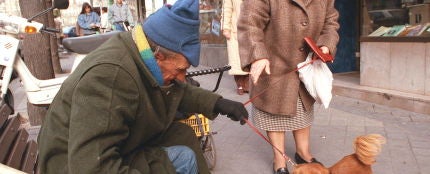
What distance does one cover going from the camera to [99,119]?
1.57 metres

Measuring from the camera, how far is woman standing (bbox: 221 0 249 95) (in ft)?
19.5

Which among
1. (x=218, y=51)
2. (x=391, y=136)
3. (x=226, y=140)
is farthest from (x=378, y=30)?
(x=218, y=51)

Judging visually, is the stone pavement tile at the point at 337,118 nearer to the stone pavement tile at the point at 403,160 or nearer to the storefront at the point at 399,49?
the storefront at the point at 399,49

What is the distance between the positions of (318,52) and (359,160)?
88 cm

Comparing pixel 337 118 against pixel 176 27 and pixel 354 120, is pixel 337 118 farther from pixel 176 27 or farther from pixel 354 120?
pixel 176 27

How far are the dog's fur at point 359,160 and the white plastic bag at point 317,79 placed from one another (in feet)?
2.41

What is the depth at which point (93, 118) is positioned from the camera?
1564mm

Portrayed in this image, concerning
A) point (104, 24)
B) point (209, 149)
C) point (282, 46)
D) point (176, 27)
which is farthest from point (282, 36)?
point (104, 24)

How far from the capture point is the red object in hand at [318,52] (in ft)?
9.18

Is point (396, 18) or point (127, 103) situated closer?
point (127, 103)

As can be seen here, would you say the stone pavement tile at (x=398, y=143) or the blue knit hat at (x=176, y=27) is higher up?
the blue knit hat at (x=176, y=27)

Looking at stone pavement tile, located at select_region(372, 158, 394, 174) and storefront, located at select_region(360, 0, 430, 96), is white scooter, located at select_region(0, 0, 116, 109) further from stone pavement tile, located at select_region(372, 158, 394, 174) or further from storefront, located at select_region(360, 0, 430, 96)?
storefront, located at select_region(360, 0, 430, 96)

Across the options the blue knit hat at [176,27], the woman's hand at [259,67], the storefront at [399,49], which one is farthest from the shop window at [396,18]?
the blue knit hat at [176,27]

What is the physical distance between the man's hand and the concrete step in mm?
3154
